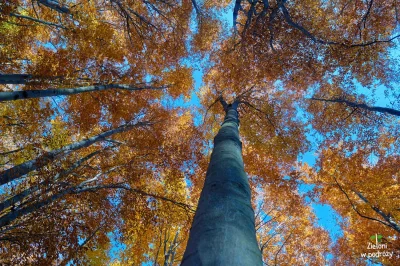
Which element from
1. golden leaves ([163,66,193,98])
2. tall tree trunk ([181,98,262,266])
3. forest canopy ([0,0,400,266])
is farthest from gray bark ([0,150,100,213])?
golden leaves ([163,66,193,98])

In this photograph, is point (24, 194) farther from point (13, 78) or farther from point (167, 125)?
point (167, 125)

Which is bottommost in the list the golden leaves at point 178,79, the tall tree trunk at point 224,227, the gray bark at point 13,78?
the tall tree trunk at point 224,227

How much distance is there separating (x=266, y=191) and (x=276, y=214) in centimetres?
165

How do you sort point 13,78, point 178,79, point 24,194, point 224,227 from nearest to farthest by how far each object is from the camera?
point 224,227, point 24,194, point 13,78, point 178,79

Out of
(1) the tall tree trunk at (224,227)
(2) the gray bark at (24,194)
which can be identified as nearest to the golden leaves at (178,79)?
(2) the gray bark at (24,194)

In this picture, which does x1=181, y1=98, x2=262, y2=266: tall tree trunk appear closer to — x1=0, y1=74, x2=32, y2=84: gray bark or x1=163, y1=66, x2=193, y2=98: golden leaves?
x1=0, y1=74, x2=32, y2=84: gray bark

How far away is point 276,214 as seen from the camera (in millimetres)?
12375

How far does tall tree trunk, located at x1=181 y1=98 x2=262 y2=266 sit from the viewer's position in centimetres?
139

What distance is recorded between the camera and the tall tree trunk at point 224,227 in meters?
1.39

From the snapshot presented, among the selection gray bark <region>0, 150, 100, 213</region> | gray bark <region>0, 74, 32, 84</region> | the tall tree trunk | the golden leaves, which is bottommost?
the tall tree trunk

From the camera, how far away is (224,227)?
64.2 inches

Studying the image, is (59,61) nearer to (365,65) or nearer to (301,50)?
(301,50)

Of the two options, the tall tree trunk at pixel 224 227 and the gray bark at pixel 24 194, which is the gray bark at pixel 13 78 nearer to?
the gray bark at pixel 24 194

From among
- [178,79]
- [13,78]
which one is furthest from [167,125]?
[13,78]
